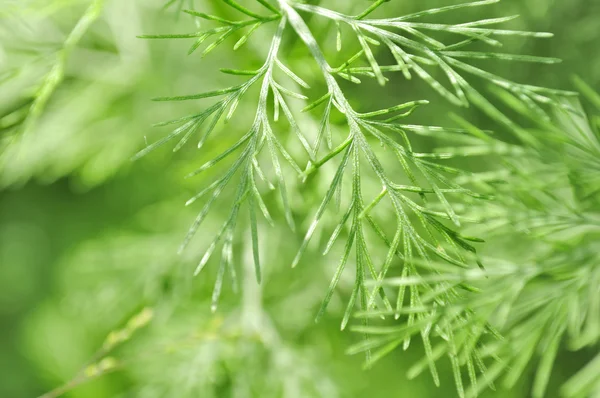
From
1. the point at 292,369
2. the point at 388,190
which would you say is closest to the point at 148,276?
the point at 292,369

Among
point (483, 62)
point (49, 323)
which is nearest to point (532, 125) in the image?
point (483, 62)

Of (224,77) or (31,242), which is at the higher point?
(224,77)

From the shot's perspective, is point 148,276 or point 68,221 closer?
point 148,276

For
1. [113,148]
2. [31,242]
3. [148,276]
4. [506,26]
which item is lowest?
[31,242]

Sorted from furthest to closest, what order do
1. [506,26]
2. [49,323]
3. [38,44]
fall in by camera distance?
[49,323], [506,26], [38,44]

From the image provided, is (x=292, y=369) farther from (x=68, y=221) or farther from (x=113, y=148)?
(x=68, y=221)

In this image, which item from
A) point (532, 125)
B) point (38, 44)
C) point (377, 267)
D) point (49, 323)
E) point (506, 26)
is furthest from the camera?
point (49, 323)

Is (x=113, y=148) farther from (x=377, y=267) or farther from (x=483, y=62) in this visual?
(x=483, y=62)
